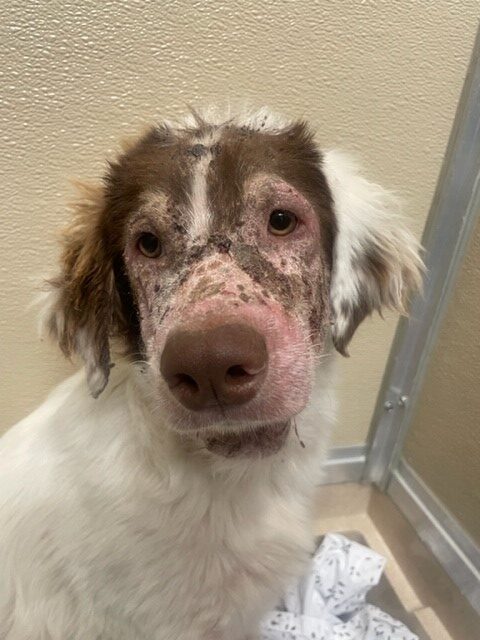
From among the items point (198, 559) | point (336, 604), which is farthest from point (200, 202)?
point (336, 604)

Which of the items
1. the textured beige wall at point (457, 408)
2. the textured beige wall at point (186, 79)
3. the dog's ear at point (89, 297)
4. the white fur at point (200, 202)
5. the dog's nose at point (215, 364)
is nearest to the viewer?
the dog's nose at point (215, 364)

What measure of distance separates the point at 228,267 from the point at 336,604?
1.19m

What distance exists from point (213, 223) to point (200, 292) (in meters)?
0.13

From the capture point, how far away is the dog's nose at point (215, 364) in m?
0.60

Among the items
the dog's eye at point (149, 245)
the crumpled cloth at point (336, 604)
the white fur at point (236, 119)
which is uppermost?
the white fur at point (236, 119)

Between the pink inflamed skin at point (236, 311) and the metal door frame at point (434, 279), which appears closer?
the pink inflamed skin at point (236, 311)

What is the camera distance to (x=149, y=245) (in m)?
0.81

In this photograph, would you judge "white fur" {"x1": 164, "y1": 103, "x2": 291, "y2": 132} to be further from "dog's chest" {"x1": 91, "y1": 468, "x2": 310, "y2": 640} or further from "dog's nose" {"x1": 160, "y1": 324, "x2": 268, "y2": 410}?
"dog's chest" {"x1": 91, "y1": 468, "x2": 310, "y2": 640}

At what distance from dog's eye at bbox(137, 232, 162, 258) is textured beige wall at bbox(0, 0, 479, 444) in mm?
389

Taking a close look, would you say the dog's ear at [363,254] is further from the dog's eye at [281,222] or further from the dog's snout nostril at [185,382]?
the dog's snout nostril at [185,382]

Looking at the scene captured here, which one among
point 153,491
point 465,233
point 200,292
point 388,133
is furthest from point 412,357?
point 200,292

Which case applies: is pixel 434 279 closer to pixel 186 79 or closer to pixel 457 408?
pixel 457 408

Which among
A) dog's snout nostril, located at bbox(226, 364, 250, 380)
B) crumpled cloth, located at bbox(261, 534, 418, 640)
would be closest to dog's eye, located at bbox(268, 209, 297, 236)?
dog's snout nostril, located at bbox(226, 364, 250, 380)

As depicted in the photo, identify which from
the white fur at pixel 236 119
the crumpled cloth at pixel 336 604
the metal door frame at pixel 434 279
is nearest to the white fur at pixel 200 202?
the white fur at pixel 236 119
